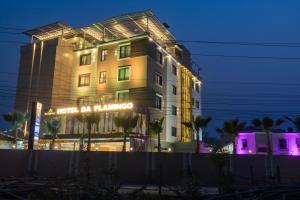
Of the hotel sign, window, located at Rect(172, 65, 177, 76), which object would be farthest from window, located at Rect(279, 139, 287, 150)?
the hotel sign

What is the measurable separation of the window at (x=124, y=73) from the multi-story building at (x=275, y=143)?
90.8 feet

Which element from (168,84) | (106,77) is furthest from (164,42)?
(106,77)

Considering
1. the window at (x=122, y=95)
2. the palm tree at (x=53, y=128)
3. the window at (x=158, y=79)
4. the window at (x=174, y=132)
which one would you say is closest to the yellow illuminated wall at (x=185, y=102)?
the window at (x=174, y=132)

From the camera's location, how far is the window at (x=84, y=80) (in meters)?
48.0

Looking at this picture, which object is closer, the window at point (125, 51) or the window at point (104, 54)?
the window at point (125, 51)

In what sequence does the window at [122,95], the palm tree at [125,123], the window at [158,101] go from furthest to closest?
the window at [158,101] → the window at [122,95] → the palm tree at [125,123]

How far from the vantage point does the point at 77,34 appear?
167 feet

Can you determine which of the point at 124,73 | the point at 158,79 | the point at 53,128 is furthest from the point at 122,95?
the point at 53,128

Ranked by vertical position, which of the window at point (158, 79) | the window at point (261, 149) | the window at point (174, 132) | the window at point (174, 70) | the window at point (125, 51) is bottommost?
the window at point (261, 149)

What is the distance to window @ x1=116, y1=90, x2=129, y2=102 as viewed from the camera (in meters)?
43.6

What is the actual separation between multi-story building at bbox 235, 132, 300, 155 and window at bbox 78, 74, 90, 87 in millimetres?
30700

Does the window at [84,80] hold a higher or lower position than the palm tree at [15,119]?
higher

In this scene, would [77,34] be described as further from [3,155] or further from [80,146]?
[3,155]

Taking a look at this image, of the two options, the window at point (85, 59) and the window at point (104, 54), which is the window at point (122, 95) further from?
the window at point (85, 59)
